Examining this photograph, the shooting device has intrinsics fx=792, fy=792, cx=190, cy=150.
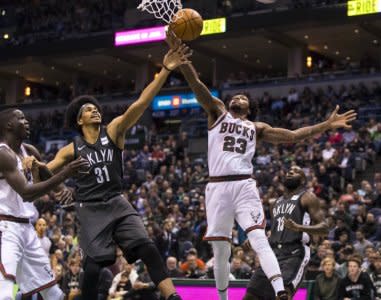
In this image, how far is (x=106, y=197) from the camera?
7258mm

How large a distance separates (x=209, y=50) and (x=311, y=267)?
25225mm

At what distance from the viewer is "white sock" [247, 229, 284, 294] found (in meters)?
7.95

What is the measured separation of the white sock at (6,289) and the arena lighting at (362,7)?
24960mm

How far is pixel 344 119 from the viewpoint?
9062mm

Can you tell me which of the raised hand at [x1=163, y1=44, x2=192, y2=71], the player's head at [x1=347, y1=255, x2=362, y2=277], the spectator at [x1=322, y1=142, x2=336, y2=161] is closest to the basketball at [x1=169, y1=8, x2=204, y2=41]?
the raised hand at [x1=163, y1=44, x2=192, y2=71]

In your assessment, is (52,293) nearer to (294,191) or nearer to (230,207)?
(230,207)

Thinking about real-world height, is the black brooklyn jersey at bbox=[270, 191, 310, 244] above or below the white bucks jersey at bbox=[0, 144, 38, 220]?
below

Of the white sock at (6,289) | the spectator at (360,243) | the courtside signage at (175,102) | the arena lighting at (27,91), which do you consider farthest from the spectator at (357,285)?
the arena lighting at (27,91)

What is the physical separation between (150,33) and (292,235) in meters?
27.0

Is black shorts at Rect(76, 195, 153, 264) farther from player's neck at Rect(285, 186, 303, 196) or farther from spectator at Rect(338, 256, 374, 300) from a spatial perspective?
spectator at Rect(338, 256, 374, 300)

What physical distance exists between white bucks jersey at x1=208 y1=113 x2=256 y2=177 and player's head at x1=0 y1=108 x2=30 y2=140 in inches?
83.6

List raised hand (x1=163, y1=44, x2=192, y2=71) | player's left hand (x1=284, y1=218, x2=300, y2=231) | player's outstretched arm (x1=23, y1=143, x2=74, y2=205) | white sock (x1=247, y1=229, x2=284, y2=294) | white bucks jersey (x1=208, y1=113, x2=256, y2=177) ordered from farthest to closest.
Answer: player's left hand (x1=284, y1=218, x2=300, y2=231) < white bucks jersey (x1=208, y1=113, x2=256, y2=177) < white sock (x1=247, y1=229, x2=284, y2=294) < player's outstretched arm (x1=23, y1=143, x2=74, y2=205) < raised hand (x1=163, y1=44, x2=192, y2=71)

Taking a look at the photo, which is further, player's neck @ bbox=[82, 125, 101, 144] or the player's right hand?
player's neck @ bbox=[82, 125, 101, 144]

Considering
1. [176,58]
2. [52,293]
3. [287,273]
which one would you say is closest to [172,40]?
[176,58]
